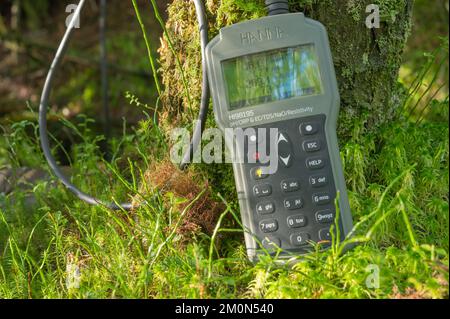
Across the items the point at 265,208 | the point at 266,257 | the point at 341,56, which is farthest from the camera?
the point at 341,56

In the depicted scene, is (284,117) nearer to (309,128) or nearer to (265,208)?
(309,128)

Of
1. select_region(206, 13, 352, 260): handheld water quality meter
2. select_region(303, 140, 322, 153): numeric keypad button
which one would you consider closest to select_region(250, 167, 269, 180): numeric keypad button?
select_region(206, 13, 352, 260): handheld water quality meter

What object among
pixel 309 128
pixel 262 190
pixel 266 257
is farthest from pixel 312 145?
pixel 266 257

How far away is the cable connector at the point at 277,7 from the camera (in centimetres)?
156

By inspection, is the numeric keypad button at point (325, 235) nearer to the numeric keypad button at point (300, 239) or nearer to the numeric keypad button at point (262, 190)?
the numeric keypad button at point (300, 239)

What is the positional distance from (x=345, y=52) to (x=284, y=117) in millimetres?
292

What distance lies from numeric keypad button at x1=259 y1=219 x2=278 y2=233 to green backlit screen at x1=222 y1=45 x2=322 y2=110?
27 cm

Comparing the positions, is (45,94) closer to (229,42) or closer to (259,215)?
(229,42)

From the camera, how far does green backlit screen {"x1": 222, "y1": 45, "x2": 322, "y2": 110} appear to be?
4.98ft

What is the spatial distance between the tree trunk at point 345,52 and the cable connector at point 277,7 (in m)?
0.04

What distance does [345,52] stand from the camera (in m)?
1.68

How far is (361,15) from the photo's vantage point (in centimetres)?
168

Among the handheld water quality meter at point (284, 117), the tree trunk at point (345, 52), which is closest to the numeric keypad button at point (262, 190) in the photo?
the handheld water quality meter at point (284, 117)
